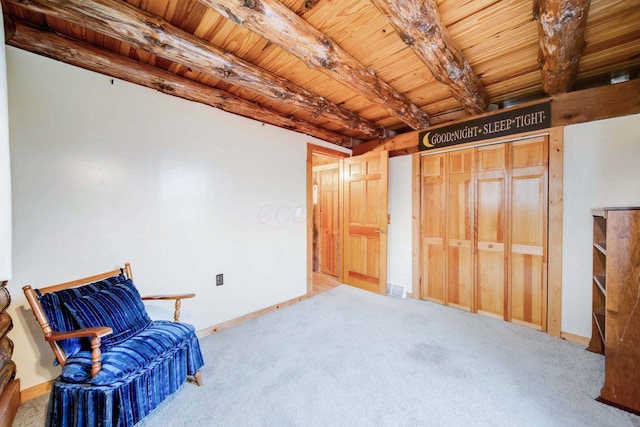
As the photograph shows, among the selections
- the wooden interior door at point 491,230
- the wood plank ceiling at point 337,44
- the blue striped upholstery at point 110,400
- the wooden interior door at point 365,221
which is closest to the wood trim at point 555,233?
the wooden interior door at point 491,230

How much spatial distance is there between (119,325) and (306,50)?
89.8 inches

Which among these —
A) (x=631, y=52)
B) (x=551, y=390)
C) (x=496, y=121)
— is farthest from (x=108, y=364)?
(x=631, y=52)

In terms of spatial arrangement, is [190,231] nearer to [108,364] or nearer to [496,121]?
[108,364]

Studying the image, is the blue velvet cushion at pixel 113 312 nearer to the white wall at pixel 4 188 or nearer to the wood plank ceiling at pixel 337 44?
the white wall at pixel 4 188

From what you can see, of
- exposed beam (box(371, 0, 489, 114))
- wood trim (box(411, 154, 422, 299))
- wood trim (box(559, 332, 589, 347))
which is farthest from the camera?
wood trim (box(411, 154, 422, 299))

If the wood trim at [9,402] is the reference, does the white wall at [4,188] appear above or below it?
above

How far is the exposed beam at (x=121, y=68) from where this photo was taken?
5.22ft

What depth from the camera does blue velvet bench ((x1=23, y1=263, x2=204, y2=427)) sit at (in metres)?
1.26

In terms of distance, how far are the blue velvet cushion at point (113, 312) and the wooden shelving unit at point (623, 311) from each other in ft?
10.5

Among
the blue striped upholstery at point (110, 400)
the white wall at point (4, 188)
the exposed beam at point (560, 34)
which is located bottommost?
the blue striped upholstery at point (110, 400)

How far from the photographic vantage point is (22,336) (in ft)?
5.34

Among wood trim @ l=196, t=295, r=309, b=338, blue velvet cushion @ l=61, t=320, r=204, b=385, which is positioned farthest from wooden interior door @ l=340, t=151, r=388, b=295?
blue velvet cushion @ l=61, t=320, r=204, b=385

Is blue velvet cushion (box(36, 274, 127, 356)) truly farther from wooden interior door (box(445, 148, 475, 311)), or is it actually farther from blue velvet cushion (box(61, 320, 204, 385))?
wooden interior door (box(445, 148, 475, 311))

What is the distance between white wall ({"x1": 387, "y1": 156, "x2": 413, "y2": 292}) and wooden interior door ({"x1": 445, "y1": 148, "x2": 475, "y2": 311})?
0.54 metres
